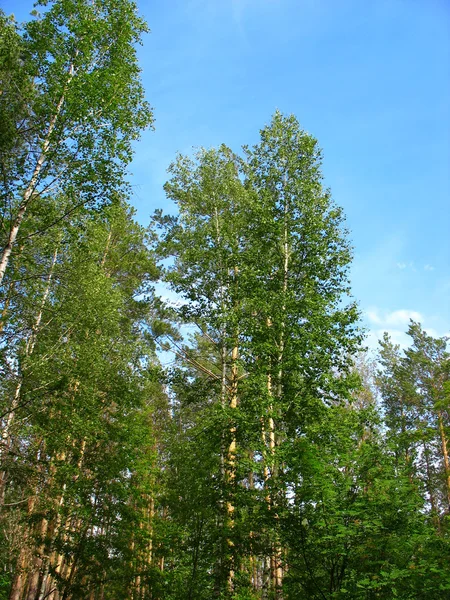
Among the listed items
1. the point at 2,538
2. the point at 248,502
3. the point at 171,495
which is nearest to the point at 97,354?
the point at 171,495

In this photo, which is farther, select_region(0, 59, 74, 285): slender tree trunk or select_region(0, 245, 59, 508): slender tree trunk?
select_region(0, 245, 59, 508): slender tree trunk

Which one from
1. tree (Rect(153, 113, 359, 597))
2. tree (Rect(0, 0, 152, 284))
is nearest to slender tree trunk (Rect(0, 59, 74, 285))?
tree (Rect(0, 0, 152, 284))

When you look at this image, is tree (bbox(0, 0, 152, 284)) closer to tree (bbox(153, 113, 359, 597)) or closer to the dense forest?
the dense forest

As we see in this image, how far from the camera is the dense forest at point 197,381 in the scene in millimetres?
6539

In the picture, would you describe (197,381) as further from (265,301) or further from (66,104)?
(66,104)

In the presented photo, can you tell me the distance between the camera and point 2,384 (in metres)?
11.7

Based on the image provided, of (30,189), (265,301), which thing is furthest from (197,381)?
(30,189)

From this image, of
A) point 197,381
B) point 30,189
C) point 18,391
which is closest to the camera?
point 30,189

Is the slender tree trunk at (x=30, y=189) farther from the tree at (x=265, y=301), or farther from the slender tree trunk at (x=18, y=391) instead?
the tree at (x=265, y=301)

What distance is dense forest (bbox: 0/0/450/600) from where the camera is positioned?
21.5 ft

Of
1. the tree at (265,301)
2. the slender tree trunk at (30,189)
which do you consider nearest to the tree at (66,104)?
the slender tree trunk at (30,189)

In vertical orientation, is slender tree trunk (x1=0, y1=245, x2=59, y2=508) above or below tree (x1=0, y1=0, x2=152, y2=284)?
below

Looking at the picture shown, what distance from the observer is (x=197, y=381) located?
41.3 feet

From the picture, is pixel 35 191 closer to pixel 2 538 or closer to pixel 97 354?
pixel 97 354
